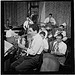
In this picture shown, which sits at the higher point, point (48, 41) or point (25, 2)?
point (25, 2)

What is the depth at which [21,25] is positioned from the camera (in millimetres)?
1398

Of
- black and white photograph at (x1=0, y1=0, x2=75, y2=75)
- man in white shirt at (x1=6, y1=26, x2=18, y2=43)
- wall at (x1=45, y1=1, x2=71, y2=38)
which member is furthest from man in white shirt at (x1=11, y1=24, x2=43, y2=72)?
wall at (x1=45, y1=1, x2=71, y2=38)

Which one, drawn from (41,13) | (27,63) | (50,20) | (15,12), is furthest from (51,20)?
(27,63)

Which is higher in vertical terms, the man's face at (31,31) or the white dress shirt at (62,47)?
the man's face at (31,31)

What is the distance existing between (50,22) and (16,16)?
35cm

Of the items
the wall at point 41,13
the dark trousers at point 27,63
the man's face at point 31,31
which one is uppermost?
the wall at point 41,13

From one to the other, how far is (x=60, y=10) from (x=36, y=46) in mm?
433

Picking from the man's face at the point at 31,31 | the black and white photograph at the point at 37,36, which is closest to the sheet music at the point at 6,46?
the black and white photograph at the point at 37,36

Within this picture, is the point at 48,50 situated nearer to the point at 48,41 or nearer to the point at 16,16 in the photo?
the point at 48,41

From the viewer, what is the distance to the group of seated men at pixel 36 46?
139 centimetres

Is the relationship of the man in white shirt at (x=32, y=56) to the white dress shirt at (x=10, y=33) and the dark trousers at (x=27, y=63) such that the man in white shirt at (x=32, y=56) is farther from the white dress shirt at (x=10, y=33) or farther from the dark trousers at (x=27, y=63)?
the white dress shirt at (x=10, y=33)

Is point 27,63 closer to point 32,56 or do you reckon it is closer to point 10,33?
point 32,56

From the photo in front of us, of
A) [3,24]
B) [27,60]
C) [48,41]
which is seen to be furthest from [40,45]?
[3,24]

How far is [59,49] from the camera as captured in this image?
1399 mm
